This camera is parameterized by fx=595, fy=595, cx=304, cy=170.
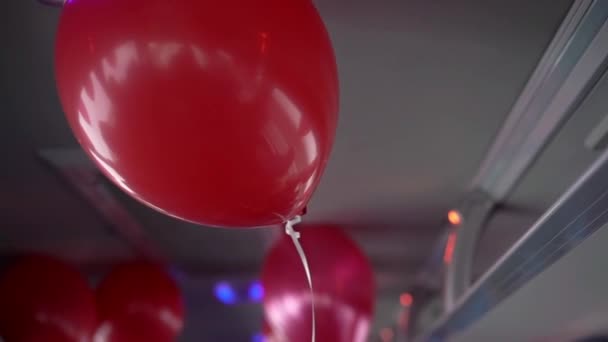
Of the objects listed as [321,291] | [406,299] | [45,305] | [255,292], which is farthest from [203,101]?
[406,299]

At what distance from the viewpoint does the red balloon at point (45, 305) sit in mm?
1620

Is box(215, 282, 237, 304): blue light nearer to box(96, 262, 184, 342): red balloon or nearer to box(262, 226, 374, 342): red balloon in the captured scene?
box(96, 262, 184, 342): red balloon

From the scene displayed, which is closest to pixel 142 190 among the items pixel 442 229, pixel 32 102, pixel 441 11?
pixel 441 11

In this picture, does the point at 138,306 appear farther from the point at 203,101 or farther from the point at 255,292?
the point at 203,101

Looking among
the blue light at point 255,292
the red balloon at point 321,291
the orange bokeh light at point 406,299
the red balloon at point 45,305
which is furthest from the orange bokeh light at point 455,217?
the red balloon at point 45,305

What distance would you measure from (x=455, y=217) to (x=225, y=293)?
1151mm

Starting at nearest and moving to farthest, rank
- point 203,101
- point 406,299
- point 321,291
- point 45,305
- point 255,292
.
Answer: point 203,101 < point 321,291 < point 45,305 < point 255,292 < point 406,299

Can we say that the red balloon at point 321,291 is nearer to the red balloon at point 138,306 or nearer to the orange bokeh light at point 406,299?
the red balloon at point 138,306

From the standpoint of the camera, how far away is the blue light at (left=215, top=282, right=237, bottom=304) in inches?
96.8

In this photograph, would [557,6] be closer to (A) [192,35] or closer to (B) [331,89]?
(B) [331,89]

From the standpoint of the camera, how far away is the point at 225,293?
252cm

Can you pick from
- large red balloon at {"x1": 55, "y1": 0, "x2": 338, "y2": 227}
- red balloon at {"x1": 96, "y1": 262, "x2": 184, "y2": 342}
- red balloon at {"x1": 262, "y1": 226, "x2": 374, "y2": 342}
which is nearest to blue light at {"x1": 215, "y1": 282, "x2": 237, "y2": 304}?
red balloon at {"x1": 96, "y1": 262, "x2": 184, "y2": 342}

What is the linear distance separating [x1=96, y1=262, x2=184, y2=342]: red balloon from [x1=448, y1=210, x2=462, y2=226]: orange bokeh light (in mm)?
888

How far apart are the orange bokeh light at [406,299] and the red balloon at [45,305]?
53.0 inches
